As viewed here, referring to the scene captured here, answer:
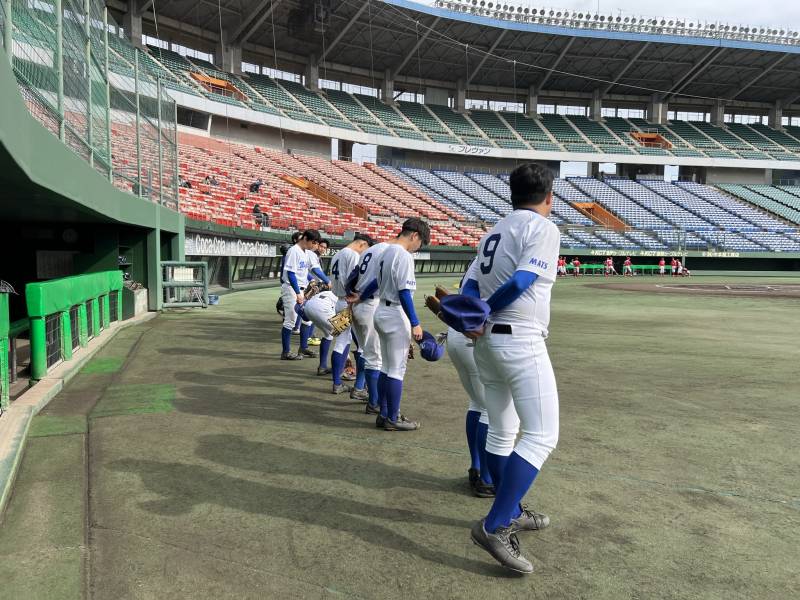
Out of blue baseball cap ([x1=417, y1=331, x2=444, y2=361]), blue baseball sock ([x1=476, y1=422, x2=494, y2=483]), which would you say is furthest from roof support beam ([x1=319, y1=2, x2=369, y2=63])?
blue baseball sock ([x1=476, y1=422, x2=494, y2=483])

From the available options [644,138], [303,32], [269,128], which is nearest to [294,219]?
[269,128]

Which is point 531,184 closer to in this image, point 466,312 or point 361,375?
point 466,312

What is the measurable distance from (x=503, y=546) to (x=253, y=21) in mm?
49050

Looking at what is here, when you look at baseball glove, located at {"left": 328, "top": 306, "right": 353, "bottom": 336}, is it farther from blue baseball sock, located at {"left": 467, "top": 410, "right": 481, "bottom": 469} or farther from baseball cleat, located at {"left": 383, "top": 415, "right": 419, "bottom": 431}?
blue baseball sock, located at {"left": 467, "top": 410, "right": 481, "bottom": 469}

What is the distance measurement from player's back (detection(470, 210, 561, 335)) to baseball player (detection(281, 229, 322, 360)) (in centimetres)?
565

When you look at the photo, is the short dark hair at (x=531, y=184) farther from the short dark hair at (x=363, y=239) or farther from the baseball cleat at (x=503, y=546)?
the short dark hair at (x=363, y=239)

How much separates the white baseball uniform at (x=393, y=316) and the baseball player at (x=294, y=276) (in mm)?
3371

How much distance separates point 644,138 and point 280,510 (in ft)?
212

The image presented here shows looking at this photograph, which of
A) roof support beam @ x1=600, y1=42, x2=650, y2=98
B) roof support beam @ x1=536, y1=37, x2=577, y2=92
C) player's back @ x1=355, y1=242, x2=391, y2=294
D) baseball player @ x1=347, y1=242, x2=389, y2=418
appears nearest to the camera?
player's back @ x1=355, y1=242, x2=391, y2=294

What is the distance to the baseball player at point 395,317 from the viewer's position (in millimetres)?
5211

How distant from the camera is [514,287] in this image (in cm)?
296

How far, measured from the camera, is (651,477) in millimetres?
4195

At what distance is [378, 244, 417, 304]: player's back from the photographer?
512 cm

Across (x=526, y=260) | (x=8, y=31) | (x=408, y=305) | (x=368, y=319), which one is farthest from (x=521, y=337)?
(x=8, y=31)
